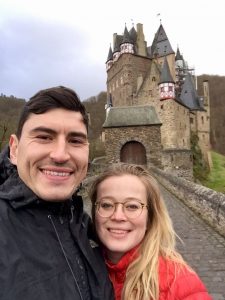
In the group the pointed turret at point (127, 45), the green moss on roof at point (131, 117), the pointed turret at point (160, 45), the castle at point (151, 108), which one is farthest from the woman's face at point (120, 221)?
the pointed turret at point (160, 45)

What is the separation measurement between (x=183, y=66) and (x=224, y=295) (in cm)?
6015

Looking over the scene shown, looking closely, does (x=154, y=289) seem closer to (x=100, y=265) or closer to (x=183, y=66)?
(x=100, y=265)

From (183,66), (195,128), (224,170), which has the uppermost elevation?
(183,66)

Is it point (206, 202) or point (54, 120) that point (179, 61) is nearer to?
point (206, 202)

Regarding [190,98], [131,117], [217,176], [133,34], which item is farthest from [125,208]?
[133,34]

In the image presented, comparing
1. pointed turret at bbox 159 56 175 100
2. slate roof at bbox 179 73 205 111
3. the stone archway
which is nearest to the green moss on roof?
the stone archway

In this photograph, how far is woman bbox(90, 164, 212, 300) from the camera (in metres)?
1.66

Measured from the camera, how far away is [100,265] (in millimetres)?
1629

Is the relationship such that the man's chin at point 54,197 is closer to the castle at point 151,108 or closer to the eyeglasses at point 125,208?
the eyeglasses at point 125,208

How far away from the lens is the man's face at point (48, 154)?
1.44 m

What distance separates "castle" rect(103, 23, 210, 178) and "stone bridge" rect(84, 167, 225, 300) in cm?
1402

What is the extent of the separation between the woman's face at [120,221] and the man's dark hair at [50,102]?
22.9 inches

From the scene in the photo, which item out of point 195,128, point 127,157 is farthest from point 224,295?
point 195,128

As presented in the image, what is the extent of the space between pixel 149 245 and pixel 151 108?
26524 mm
